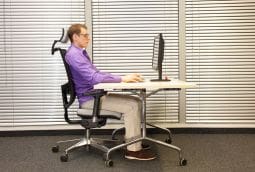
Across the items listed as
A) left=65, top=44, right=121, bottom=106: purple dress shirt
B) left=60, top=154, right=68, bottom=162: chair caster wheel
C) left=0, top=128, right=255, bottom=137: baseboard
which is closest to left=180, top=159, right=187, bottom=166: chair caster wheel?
left=65, top=44, right=121, bottom=106: purple dress shirt

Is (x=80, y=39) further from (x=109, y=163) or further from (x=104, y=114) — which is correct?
(x=109, y=163)

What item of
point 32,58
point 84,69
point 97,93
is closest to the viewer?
point 97,93

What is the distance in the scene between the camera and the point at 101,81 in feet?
10.4

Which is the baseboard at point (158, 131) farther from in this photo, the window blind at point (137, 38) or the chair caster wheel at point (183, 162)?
the chair caster wheel at point (183, 162)

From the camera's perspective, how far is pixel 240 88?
177 inches

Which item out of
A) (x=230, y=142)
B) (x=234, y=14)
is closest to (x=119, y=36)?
(x=234, y=14)

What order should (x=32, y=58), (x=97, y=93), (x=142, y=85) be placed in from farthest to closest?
(x=32, y=58)
(x=97, y=93)
(x=142, y=85)

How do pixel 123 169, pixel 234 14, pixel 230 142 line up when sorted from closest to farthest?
pixel 123 169
pixel 230 142
pixel 234 14

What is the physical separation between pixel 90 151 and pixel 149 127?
1.09 meters

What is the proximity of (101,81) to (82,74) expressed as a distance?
225mm

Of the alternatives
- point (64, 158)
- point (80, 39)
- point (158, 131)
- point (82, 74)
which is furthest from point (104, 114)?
point (158, 131)

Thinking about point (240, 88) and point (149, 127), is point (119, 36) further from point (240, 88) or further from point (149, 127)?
point (240, 88)

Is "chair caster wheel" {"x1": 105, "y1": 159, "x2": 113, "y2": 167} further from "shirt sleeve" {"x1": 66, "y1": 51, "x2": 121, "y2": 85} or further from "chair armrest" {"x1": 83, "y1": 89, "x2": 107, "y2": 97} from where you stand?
"shirt sleeve" {"x1": 66, "y1": 51, "x2": 121, "y2": 85}

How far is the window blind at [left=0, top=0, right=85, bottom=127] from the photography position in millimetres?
4461
